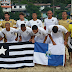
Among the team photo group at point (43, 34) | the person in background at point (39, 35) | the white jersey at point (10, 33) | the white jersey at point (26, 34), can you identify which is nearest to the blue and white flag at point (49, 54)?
the team photo group at point (43, 34)

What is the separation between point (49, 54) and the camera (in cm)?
475

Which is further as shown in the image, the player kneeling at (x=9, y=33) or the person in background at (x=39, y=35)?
the player kneeling at (x=9, y=33)

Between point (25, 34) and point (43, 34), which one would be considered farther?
point (25, 34)

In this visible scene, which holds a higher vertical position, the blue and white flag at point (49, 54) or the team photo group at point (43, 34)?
the team photo group at point (43, 34)

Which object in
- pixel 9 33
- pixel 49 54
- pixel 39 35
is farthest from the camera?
pixel 9 33

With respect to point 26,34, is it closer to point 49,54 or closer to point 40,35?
point 40,35

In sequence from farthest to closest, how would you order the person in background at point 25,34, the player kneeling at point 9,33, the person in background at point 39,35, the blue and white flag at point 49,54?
the player kneeling at point 9,33, the person in background at point 25,34, the person in background at point 39,35, the blue and white flag at point 49,54

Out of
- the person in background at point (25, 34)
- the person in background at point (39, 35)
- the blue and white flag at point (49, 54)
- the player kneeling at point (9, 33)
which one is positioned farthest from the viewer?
the player kneeling at point (9, 33)

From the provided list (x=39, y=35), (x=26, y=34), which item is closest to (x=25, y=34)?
(x=26, y=34)

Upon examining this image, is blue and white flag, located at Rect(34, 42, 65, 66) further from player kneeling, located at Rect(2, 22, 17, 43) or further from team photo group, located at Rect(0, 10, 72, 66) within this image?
player kneeling, located at Rect(2, 22, 17, 43)

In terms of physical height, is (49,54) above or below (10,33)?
below

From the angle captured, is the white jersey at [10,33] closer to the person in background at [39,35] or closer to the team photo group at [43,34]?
the team photo group at [43,34]

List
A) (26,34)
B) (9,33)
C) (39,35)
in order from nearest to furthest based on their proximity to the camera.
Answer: (39,35), (26,34), (9,33)

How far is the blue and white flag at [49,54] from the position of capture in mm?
4699
